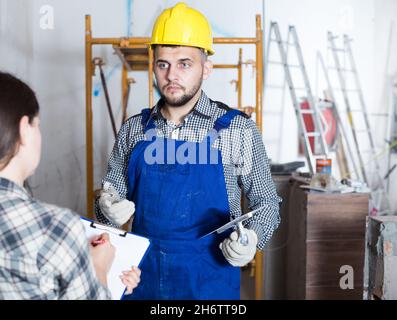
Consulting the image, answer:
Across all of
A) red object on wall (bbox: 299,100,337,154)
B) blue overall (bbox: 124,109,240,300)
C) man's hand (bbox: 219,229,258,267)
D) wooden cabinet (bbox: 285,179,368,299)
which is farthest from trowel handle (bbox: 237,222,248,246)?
red object on wall (bbox: 299,100,337,154)

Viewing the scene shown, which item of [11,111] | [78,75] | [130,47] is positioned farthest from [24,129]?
[78,75]

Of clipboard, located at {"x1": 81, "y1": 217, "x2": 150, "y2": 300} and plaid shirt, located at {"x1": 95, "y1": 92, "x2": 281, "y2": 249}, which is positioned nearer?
clipboard, located at {"x1": 81, "y1": 217, "x2": 150, "y2": 300}

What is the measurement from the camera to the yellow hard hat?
155cm

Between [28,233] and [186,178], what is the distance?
69 centimetres

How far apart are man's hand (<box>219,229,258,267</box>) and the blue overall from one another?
0.14m

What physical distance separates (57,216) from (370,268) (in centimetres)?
149

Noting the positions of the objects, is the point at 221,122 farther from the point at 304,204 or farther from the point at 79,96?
the point at 79,96

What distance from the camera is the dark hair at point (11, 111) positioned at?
89 cm

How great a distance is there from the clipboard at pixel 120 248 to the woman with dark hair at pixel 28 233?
21cm

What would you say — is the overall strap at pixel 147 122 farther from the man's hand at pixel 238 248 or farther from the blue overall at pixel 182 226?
the man's hand at pixel 238 248

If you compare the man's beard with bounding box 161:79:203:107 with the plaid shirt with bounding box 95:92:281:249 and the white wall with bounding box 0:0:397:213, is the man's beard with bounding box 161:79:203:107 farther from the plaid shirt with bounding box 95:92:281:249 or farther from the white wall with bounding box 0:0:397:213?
the white wall with bounding box 0:0:397:213

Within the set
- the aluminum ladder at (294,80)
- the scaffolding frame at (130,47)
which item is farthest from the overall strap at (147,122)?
the aluminum ladder at (294,80)
